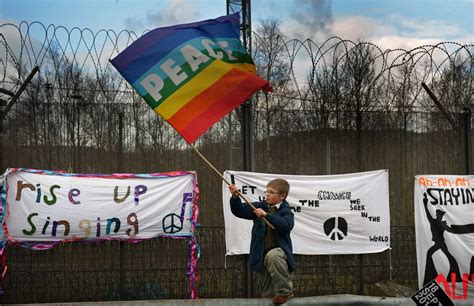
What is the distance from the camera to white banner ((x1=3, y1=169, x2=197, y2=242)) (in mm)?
7395

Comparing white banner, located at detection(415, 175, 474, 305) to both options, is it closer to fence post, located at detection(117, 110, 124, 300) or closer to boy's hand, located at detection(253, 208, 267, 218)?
boy's hand, located at detection(253, 208, 267, 218)

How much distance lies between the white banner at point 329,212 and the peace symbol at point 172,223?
605 millimetres

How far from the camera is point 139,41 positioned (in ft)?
21.5

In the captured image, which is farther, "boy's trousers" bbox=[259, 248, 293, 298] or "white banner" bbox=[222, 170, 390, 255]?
"white banner" bbox=[222, 170, 390, 255]

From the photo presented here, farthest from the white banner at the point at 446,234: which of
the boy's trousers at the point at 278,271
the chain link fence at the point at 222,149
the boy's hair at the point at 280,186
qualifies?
the boy's trousers at the point at 278,271

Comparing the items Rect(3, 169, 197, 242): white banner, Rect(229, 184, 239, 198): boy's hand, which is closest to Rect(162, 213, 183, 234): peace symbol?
Rect(3, 169, 197, 242): white banner

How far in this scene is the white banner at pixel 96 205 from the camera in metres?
7.39

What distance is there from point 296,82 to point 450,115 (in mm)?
2285

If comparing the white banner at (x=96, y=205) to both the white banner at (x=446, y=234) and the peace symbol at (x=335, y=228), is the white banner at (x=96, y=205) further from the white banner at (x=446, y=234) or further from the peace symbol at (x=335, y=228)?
the white banner at (x=446, y=234)

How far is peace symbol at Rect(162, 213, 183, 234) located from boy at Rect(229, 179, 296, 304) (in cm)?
160

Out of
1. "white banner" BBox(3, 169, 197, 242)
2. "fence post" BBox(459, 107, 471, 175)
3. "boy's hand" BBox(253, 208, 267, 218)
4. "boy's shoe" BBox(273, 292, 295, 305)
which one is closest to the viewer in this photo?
"boy's hand" BBox(253, 208, 267, 218)

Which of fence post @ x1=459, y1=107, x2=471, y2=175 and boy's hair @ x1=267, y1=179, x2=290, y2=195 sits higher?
fence post @ x1=459, y1=107, x2=471, y2=175

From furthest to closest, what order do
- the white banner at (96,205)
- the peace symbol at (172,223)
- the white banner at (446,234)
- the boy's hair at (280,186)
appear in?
1. the white banner at (446,234)
2. the peace symbol at (172,223)
3. the white banner at (96,205)
4. the boy's hair at (280,186)

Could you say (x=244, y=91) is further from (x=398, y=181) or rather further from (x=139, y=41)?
(x=398, y=181)
